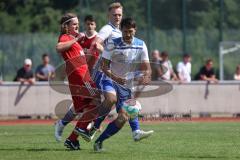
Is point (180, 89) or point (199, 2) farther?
point (199, 2)

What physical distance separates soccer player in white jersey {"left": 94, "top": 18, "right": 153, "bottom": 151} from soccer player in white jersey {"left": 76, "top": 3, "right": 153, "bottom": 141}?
2.0 inches

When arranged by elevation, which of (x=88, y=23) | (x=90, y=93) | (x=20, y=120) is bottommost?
(x=20, y=120)

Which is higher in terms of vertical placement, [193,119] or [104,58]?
[104,58]

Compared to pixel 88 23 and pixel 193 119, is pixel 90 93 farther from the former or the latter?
pixel 193 119

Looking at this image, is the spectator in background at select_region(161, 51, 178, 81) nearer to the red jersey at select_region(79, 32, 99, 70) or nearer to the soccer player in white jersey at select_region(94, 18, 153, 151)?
the red jersey at select_region(79, 32, 99, 70)

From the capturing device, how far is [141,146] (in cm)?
1405

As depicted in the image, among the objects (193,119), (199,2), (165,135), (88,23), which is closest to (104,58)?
(88,23)

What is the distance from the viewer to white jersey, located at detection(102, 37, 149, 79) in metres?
13.0

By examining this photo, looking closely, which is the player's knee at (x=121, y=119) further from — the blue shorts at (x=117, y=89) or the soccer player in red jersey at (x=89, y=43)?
the soccer player in red jersey at (x=89, y=43)

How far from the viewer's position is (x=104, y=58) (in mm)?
13141

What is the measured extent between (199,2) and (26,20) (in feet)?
52.8

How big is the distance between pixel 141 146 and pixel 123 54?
1911 mm

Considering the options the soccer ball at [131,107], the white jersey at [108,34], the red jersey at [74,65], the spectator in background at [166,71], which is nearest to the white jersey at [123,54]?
the white jersey at [108,34]

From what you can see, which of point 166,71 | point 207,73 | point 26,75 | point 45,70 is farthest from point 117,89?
point 207,73
